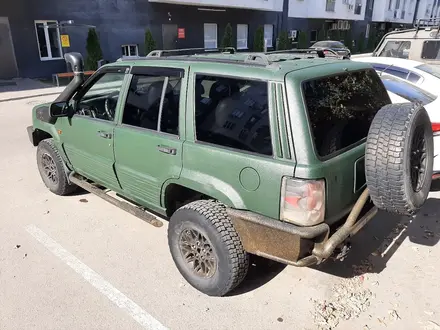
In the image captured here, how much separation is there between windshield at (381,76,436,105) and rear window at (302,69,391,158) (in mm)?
2035

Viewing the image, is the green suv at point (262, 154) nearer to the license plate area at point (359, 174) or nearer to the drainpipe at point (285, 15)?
the license plate area at point (359, 174)

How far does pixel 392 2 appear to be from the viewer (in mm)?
37156

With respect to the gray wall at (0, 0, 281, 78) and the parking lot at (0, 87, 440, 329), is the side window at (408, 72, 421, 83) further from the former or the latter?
the gray wall at (0, 0, 281, 78)

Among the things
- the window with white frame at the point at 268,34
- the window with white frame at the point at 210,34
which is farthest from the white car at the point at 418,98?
the window with white frame at the point at 268,34

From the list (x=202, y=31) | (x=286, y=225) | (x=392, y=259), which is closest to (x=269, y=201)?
(x=286, y=225)

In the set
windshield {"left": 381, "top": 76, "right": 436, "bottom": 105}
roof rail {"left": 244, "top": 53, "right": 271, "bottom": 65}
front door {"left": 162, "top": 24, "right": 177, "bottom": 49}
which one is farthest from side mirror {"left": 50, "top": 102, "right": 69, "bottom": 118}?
front door {"left": 162, "top": 24, "right": 177, "bottom": 49}

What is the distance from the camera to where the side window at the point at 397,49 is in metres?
9.14

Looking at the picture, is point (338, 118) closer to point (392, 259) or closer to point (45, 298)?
point (392, 259)

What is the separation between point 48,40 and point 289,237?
1685cm

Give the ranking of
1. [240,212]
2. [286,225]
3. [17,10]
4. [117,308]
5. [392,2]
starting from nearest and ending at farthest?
[286,225]
[240,212]
[117,308]
[17,10]
[392,2]

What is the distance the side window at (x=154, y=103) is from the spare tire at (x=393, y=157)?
151 centimetres

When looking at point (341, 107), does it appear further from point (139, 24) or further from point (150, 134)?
point (139, 24)

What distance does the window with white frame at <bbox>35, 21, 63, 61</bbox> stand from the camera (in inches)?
615

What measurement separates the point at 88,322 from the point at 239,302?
117 centimetres
